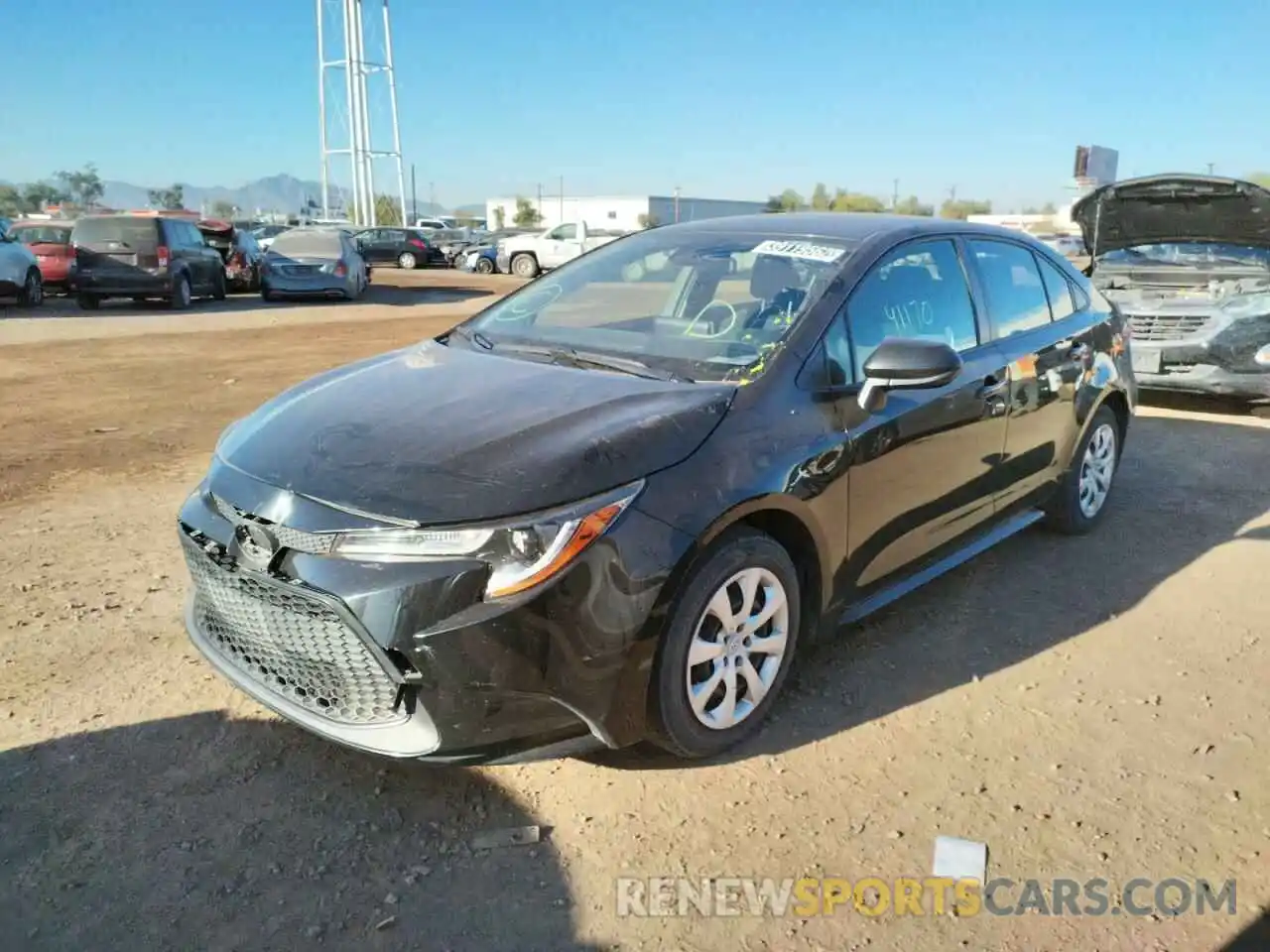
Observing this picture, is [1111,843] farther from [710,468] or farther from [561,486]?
[561,486]

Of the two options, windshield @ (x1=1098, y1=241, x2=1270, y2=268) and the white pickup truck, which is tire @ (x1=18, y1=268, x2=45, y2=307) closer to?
the white pickup truck

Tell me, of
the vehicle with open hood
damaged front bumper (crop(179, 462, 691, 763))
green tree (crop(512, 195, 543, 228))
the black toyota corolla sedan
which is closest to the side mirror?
the black toyota corolla sedan

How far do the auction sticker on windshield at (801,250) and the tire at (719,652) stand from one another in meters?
1.20

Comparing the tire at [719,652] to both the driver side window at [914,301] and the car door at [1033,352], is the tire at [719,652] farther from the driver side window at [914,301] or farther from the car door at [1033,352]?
the car door at [1033,352]

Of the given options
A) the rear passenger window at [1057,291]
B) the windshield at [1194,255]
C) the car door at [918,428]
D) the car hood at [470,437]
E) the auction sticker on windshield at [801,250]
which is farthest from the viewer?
the windshield at [1194,255]

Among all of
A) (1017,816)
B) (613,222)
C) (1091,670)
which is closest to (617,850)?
(1017,816)

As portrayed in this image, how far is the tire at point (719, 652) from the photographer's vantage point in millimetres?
2814

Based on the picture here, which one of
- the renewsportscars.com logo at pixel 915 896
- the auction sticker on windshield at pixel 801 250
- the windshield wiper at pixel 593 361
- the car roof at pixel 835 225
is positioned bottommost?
the renewsportscars.com logo at pixel 915 896

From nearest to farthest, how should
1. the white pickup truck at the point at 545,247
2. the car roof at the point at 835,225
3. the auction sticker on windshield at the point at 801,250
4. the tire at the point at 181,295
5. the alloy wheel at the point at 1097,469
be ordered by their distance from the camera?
the auction sticker on windshield at the point at 801,250
the car roof at the point at 835,225
the alloy wheel at the point at 1097,469
the tire at the point at 181,295
the white pickup truck at the point at 545,247

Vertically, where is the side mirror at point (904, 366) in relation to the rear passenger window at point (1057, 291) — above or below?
below

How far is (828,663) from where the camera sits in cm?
376

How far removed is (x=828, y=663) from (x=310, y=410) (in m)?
2.07

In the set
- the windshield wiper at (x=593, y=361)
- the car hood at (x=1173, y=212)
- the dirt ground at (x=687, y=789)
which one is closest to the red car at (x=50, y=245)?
the dirt ground at (x=687, y=789)

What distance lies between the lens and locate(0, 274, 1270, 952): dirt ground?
243 cm
